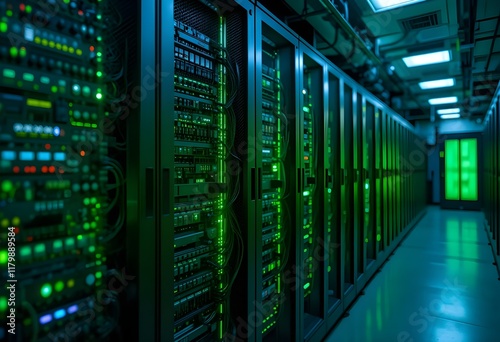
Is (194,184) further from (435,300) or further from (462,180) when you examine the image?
(462,180)

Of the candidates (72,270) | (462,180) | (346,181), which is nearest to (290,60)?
(346,181)

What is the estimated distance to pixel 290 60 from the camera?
1.95 meters

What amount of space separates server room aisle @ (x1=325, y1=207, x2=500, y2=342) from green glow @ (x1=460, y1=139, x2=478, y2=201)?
4764 mm

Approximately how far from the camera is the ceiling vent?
300 centimetres

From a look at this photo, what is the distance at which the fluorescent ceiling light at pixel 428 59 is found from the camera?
3974mm

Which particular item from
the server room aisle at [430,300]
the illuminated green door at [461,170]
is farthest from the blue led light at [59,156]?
the illuminated green door at [461,170]

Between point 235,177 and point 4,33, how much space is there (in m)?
0.98

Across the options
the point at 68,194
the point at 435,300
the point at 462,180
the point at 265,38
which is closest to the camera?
the point at 68,194

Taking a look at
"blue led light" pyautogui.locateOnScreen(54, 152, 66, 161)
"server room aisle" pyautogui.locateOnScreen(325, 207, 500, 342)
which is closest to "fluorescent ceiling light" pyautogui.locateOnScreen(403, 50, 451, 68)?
"server room aisle" pyautogui.locateOnScreen(325, 207, 500, 342)

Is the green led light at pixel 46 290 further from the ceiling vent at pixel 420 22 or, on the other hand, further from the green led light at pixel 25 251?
the ceiling vent at pixel 420 22

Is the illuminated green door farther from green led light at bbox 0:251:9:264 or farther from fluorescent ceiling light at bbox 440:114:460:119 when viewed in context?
green led light at bbox 0:251:9:264

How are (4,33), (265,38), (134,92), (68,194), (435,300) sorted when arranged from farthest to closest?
(435,300)
(265,38)
(134,92)
(68,194)
(4,33)

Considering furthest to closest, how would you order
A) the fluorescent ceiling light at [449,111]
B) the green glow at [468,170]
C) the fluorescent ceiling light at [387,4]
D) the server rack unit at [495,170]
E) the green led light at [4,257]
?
the green glow at [468,170], the fluorescent ceiling light at [449,111], the server rack unit at [495,170], the fluorescent ceiling light at [387,4], the green led light at [4,257]

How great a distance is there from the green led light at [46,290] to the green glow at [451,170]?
34.8 feet
